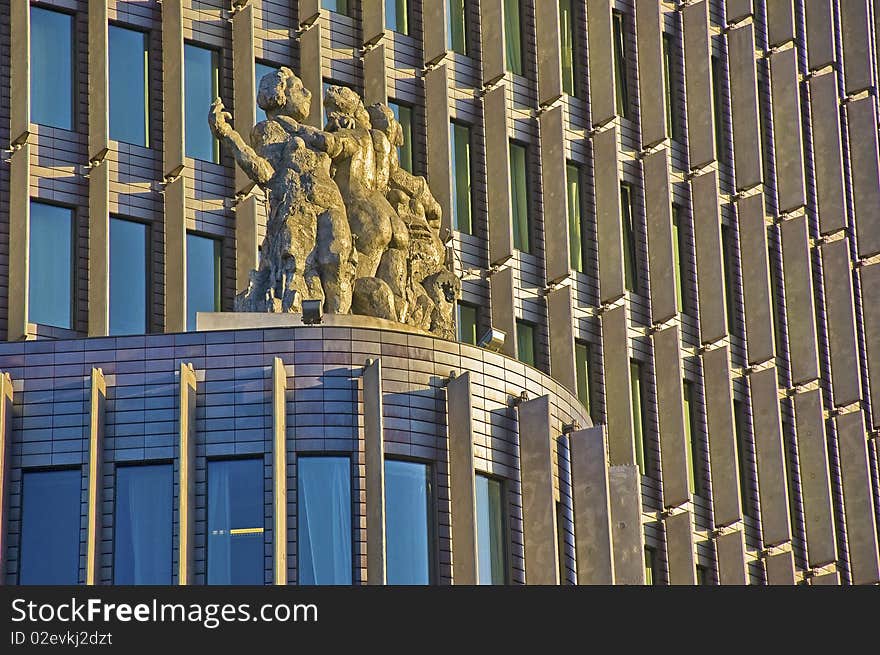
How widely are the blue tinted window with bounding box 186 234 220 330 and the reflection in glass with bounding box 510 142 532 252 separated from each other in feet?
20.9

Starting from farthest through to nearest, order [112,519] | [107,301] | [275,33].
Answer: [275,33] < [107,301] < [112,519]

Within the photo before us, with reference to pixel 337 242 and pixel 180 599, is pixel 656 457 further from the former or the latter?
pixel 180 599

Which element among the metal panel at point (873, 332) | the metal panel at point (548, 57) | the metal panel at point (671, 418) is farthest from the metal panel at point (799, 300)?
the metal panel at point (548, 57)

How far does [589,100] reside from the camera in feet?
189

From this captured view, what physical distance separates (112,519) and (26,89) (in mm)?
14985

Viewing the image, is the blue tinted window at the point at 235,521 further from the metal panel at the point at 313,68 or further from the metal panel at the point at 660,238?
the metal panel at the point at 660,238

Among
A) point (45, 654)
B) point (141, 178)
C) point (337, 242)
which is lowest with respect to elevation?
point (45, 654)

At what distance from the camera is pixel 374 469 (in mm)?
37875

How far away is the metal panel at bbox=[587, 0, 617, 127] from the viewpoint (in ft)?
188

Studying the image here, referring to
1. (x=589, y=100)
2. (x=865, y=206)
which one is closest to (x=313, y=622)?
(x=589, y=100)

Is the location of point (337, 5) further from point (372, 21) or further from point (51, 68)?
point (51, 68)

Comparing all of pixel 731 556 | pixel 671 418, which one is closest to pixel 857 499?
pixel 731 556

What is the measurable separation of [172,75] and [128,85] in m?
0.83

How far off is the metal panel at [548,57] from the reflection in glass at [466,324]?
16.3 ft
